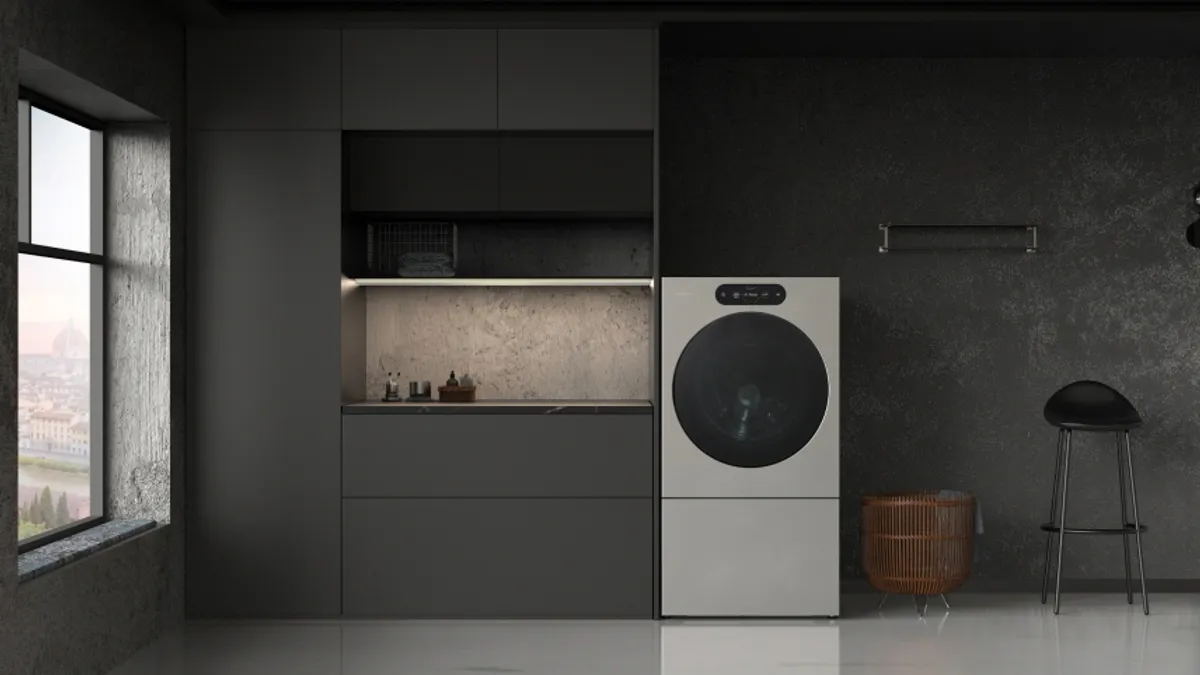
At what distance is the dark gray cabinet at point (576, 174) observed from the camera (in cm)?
492

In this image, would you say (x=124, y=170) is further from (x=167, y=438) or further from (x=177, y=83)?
(x=167, y=438)

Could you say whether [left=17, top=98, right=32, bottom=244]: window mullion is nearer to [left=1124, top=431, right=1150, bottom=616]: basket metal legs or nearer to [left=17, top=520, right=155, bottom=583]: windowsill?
[left=17, top=520, right=155, bottom=583]: windowsill

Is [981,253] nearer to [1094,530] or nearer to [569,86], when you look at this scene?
[1094,530]

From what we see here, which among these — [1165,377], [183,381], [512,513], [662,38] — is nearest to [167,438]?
[183,381]

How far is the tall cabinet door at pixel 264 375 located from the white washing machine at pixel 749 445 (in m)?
1.29

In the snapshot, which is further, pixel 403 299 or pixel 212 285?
pixel 403 299

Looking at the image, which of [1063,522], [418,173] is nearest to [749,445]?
[1063,522]

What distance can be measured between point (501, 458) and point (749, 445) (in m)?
0.93

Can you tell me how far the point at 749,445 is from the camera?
187 inches

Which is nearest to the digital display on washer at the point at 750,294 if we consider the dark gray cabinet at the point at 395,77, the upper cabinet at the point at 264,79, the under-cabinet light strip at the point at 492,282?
the under-cabinet light strip at the point at 492,282

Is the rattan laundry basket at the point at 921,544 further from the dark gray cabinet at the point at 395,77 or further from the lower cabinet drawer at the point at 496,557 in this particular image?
the dark gray cabinet at the point at 395,77

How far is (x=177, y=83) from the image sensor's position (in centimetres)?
473

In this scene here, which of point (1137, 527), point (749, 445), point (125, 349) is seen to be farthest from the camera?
point (1137, 527)

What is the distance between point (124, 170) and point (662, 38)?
2103mm
